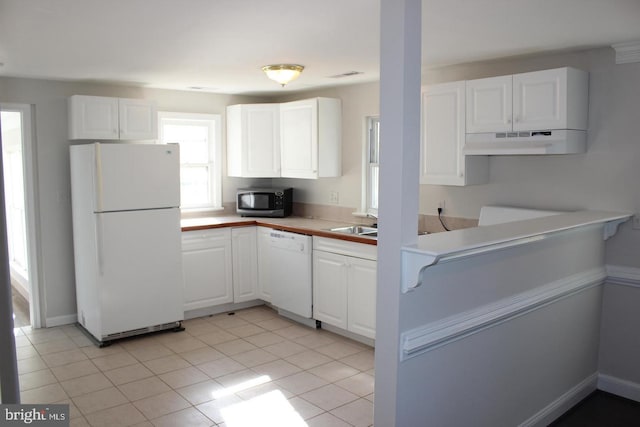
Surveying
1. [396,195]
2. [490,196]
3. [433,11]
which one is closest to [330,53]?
[433,11]

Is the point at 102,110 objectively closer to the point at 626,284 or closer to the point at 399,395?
the point at 399,395

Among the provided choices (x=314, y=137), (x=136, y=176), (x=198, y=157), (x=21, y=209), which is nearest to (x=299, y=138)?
(x=314, y=137)

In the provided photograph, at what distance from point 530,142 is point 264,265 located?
289cm

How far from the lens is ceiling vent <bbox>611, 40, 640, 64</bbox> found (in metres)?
3.21

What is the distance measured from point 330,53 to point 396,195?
1.92 meters

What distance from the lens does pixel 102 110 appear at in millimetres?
4715

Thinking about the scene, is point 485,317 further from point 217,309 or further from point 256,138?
point 256,138

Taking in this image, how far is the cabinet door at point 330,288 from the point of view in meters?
4.43

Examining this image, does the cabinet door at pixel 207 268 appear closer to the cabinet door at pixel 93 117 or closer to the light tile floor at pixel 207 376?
the light tile floor at pixel 207 376

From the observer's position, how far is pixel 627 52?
3260 mm

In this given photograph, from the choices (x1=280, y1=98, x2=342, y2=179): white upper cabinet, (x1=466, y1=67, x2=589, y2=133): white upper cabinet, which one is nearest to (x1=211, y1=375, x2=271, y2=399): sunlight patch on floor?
(x1=280, y1=98, x2=342, y2=179): white upper cabinet

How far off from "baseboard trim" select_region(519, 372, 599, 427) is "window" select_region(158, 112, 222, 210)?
3933 millimetres

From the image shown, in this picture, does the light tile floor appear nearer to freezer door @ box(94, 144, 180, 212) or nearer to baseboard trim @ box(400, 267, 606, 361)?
baseboard trim @ box(400, 267, 606, 361)

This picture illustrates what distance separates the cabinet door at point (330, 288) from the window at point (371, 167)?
0.75m
